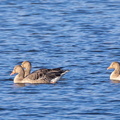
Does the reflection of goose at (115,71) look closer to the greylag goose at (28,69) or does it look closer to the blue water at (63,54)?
the blue water at (63,54)

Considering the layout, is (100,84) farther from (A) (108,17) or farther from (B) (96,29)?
(A) (108,17)

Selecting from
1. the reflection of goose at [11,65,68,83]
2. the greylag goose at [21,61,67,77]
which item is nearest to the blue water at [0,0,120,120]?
the reflection of goose at [11,65,68,83]

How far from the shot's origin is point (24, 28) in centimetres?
Answer: 3834

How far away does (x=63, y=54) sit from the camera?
1198 inches

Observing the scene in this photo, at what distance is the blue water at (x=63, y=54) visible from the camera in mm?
21406

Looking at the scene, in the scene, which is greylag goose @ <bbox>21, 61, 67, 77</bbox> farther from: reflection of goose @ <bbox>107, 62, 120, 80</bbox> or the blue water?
reflection of goose @ <bbox>107, 62, 120, 80</bbox>

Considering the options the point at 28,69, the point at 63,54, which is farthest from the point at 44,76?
the point at 63,54

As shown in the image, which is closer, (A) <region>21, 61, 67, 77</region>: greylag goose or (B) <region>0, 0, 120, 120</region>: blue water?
(B) <region>0, 0, 120, 120</region>: blue water

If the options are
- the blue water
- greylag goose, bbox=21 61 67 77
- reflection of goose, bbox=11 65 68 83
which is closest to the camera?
the blue water

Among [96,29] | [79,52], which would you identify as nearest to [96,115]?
[79,52]

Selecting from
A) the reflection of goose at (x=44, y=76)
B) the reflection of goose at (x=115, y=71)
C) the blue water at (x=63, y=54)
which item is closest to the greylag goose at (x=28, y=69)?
the reflection of goose at (x=44, y=76)

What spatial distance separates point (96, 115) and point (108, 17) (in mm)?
21751

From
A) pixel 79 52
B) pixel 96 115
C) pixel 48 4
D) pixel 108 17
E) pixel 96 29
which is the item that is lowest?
pixel 96 115

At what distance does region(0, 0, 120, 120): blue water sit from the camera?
2141 centimetres
